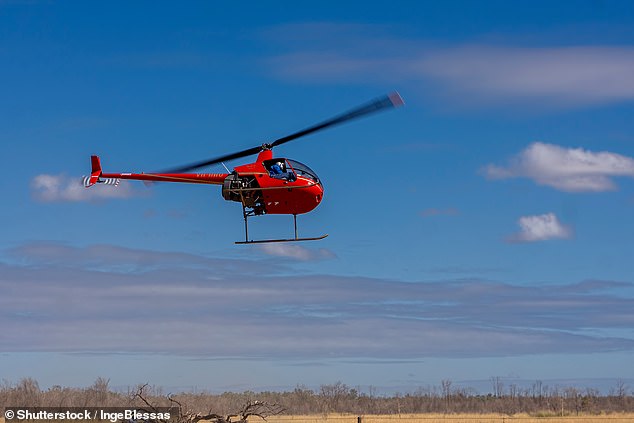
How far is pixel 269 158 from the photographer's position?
37.3 meters

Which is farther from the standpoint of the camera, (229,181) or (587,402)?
(587,402)

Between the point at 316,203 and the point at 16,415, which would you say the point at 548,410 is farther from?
the point at 316,203

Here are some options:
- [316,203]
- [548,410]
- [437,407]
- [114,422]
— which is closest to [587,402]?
[548,410]

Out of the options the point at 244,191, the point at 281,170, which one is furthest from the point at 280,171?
the point at 244,191

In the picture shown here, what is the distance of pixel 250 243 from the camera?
3522 centimetres

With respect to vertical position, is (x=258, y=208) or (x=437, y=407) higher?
(x=258, y=208)

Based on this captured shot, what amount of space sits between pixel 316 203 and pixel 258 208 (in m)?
2.05

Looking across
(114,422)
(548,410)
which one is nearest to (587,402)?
(548,410)

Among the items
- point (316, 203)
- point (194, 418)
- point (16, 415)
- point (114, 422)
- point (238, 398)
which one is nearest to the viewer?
point (194, 418)

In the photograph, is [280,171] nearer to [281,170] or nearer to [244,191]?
[281,170]

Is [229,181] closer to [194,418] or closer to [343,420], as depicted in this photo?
[194,418]

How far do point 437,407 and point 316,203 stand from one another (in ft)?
169

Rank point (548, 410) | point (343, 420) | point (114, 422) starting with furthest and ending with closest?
point (548, 410), point (343, 420), point (114, 422)

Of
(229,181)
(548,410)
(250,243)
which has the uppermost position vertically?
(229,181)
